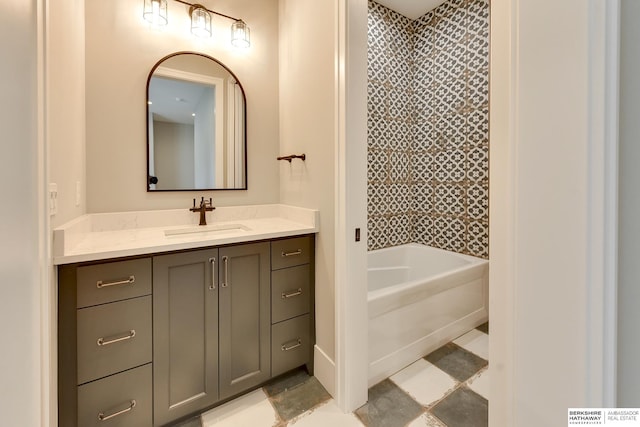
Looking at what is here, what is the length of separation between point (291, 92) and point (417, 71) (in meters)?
1.70

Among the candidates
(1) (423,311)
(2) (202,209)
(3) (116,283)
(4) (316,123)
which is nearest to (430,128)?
(4) (316,123)

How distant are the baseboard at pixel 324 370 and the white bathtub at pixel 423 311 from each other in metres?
0.26

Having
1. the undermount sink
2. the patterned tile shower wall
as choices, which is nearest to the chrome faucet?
the undermount sink

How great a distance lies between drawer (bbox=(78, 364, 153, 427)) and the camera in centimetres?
114

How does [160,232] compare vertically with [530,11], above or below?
below

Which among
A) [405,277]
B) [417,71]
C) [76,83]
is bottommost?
[405,277]

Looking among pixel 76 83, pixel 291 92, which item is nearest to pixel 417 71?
pixel 291 92

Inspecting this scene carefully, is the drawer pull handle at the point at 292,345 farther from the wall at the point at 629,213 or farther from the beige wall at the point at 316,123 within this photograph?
the wall at the point at 629,213

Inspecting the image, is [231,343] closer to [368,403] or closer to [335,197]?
[368,403]

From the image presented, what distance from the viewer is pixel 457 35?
2600 mm

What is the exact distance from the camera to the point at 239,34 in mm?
1966

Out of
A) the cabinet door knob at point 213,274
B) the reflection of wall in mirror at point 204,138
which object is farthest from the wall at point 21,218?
the reflection of wall in mirror at point 204,138

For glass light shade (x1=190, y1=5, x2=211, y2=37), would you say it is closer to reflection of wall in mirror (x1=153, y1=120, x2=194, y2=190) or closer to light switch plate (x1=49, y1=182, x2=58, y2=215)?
reflection of wall in mirror (x1=153, y1=120, x2=194, y2=190)

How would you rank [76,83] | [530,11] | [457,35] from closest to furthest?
[530,11] < [76,83] < [457,35]
